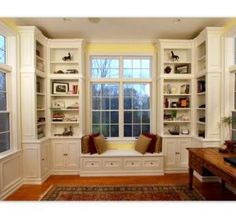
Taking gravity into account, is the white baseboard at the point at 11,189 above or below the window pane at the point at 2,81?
below

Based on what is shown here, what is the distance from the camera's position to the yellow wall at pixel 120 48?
5383mm

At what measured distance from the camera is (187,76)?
5.09m

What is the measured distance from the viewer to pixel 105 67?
550 cm

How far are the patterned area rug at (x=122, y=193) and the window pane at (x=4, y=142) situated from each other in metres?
1.06

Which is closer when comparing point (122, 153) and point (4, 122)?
point (4, 122)

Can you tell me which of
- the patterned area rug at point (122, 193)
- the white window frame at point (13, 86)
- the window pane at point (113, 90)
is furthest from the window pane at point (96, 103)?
the patterned area rug at point (122, 193)

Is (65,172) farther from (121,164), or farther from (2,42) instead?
(2,42)

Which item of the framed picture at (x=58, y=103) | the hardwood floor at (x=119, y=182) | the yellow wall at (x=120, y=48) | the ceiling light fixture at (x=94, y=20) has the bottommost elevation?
the hardwood floor at (x=119, y=182)

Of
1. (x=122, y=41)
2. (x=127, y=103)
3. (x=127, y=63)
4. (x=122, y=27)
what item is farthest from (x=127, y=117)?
(x=122, y=27)

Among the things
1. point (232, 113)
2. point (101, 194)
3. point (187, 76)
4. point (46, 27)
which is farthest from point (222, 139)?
point (46, 27)

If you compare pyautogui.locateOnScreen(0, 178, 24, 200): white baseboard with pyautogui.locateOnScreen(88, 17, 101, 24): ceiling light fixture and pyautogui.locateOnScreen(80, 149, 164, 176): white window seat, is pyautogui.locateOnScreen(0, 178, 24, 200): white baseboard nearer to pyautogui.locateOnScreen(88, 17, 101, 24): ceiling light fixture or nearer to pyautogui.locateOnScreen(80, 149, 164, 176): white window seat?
pyautogui.locateOnScreen(80, 149, 164, 176): white window seat

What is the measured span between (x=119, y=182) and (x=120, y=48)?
3.02 meters

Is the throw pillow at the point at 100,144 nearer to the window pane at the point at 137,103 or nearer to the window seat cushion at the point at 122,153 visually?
the window seat cushion at the point at 122,153

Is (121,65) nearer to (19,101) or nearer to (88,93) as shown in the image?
(88,93)
